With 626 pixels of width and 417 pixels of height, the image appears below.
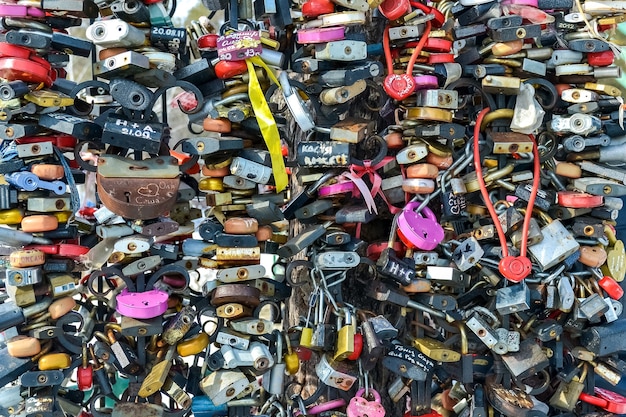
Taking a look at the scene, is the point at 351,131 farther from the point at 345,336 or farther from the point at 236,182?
the point at 345,336

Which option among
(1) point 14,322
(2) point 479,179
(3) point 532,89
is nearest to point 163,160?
(1) point 14,322

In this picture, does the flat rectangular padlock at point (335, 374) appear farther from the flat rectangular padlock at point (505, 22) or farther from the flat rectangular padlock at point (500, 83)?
the flat rectangular padlock at point (505, 22)

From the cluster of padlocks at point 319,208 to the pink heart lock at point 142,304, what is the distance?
0.05 feet

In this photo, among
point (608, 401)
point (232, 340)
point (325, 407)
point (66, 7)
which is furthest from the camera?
point (608, 401)

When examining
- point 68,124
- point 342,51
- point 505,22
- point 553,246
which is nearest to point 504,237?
point 553,246

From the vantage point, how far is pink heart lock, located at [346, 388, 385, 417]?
10.3ft

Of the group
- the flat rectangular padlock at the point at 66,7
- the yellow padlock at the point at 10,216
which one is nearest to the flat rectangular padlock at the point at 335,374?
the yellow padlock at the point at 10,216

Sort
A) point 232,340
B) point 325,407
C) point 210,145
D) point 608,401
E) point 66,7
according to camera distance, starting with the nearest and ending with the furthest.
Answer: point 66,7
point 210,145
point 232,340
point 325,407
point 608,401

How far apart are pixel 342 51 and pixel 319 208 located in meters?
0.60

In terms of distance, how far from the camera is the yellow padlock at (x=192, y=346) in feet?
10.2

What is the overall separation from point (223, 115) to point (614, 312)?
180 centimetres

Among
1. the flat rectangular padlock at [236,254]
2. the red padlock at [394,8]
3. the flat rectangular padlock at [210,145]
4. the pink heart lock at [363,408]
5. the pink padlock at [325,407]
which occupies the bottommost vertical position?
the pink padlock at [325,407]

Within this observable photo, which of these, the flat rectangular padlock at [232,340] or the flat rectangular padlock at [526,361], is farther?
the flat rectangular padlock at [526,361]

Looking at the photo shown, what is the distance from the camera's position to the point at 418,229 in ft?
10.4
